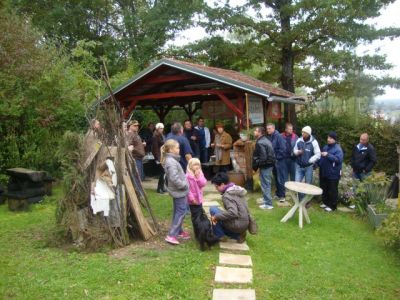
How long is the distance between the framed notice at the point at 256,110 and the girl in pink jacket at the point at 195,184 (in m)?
5.04

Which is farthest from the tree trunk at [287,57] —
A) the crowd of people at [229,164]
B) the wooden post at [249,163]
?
the wooden post at [249,163]

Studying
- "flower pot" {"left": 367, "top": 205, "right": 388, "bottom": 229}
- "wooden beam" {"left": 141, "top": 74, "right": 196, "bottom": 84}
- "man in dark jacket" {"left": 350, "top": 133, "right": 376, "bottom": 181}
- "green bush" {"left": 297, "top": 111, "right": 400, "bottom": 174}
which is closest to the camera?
"flower pot" {"left": 367, "top": 205, "right": 388, "bottom": 229}

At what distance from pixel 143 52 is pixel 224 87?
1204 centimetres

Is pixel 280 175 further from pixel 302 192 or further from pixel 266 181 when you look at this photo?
pixel 302 192

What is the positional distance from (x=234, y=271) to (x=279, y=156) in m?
4.38

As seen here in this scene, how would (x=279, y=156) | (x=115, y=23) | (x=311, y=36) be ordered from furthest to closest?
(x=115, y=23)
(x=311, y=36)
(x=279, y=156)

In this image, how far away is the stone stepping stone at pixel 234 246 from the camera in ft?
19.9

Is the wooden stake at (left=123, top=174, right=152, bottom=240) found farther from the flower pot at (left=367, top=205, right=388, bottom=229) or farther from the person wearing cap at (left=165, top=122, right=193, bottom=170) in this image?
the flower pot at (left=367, top=205, right=388, bottom=229)

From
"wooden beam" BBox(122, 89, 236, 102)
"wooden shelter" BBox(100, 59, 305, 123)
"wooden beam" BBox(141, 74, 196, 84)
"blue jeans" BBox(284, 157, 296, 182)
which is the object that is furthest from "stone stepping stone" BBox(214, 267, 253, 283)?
"wooden beam" BBox(141, 74, 196, 84)

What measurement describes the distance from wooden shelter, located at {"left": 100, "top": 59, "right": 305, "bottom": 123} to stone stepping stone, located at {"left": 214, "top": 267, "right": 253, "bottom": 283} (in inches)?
226

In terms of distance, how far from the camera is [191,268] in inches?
206

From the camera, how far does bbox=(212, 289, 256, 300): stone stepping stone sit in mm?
4475

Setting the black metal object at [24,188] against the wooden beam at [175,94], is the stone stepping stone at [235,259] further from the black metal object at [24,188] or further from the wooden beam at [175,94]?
the wooden beam at [175,94]

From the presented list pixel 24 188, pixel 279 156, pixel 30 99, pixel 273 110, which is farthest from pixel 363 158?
pixel 30 99
